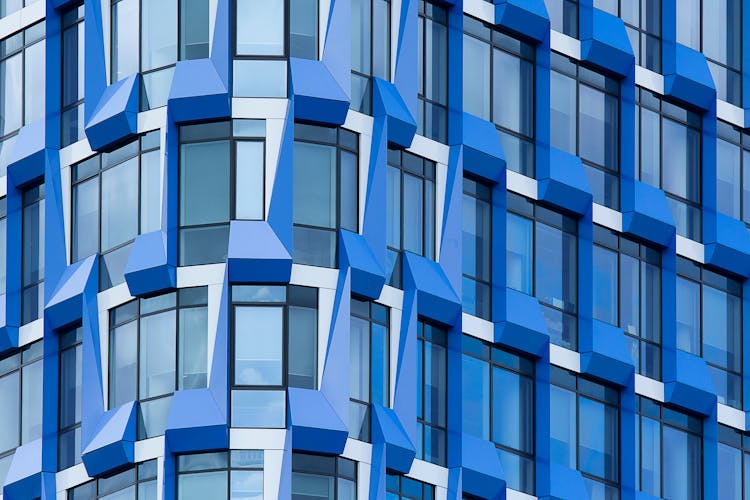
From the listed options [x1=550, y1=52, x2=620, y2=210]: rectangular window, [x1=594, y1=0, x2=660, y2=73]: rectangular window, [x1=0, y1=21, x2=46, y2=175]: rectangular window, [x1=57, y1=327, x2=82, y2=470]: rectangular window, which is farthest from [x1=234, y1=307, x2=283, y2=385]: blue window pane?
[x1=594, y1=0, x2=660, y2=73]: rectangular window

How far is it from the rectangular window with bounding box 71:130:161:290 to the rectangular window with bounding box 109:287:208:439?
4.37 feet

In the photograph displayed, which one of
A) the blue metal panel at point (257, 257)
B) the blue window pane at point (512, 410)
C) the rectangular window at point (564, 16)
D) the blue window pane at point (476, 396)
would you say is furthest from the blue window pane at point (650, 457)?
the blue metal panel at point (257, 257)

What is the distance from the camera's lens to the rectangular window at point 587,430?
95.9m

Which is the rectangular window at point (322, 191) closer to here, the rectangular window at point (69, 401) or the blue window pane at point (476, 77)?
the blue window pane at point (476, 77)

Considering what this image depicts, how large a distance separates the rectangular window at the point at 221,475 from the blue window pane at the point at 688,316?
1602 centimetres

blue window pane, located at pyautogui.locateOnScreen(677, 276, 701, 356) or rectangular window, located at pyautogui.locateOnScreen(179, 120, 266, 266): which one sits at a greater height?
blue window pane, located at pyautogui.locateOnScreen(677, 276, 701, 356)

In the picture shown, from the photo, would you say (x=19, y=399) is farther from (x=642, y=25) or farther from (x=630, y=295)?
(x=642, y=25)

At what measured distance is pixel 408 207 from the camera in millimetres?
92875

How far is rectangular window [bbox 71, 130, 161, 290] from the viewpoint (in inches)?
3580

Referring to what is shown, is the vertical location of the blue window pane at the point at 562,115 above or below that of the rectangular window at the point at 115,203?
above

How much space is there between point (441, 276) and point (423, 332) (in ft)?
4.61

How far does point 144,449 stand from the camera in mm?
88938

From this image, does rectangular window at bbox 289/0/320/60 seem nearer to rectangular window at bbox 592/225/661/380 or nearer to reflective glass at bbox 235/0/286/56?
reflective glass at bbox 235/0/286/56

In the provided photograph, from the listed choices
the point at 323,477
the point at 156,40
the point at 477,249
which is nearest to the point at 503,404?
the point at 477,249
